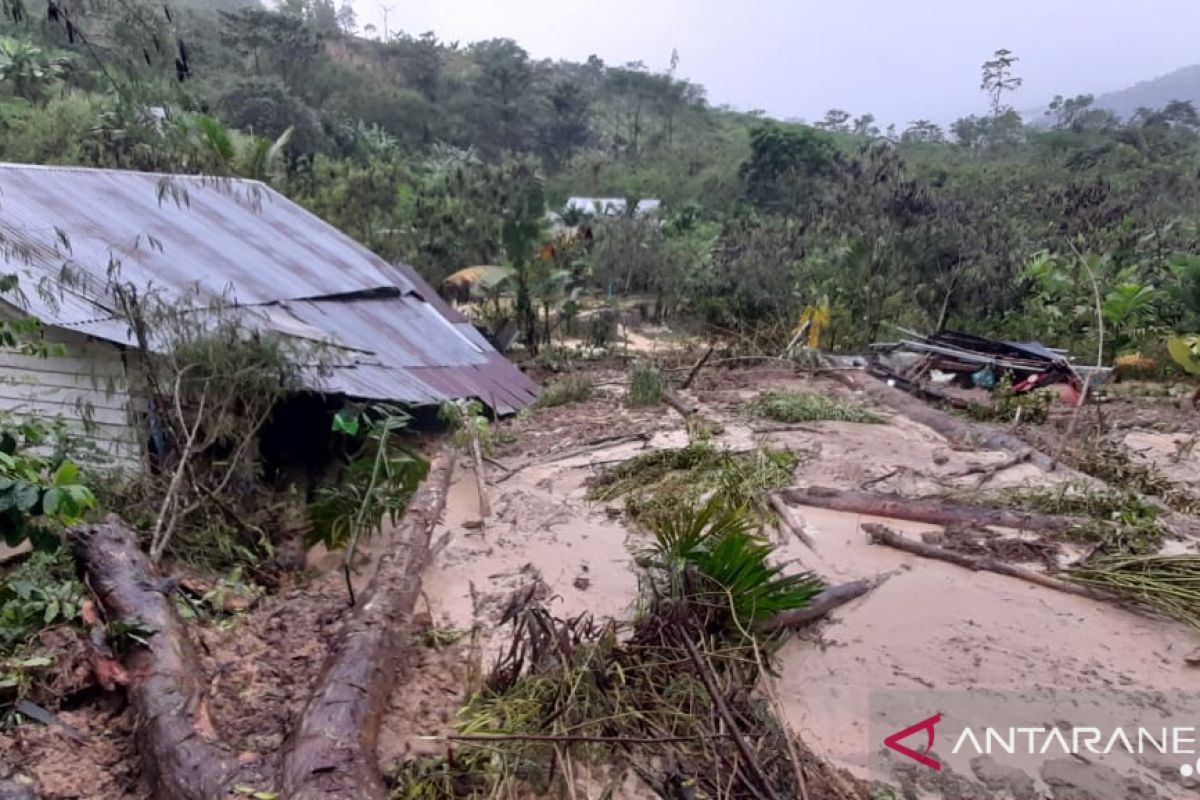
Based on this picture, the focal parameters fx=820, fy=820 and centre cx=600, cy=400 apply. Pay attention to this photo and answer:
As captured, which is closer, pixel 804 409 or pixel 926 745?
pixel 926 745

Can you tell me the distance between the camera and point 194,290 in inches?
261

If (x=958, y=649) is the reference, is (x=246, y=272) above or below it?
above

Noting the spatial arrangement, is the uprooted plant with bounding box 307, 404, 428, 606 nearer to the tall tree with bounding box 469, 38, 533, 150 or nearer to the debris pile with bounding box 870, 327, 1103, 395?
the debris pile with bounding box 870, 327, 1103, 395

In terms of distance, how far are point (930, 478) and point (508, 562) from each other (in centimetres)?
408

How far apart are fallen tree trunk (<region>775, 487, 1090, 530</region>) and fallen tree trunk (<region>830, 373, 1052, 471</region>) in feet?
5.83

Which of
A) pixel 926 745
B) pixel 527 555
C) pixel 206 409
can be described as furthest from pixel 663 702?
pixel 206 409

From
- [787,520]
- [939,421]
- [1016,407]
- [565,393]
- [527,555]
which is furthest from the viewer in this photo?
[565,393]

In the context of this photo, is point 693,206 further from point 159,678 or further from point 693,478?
point 159,678

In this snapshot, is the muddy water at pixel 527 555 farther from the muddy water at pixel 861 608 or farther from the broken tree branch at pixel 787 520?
the broken tree branch at pixel 787 520

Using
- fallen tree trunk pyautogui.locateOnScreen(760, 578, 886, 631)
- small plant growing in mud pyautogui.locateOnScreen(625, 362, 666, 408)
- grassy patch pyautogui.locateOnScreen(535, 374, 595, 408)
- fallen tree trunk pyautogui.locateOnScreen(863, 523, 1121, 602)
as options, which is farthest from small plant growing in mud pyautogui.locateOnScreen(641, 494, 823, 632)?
grassy patch pyautogui.locateOnScreen(535, 374, 595, 408)

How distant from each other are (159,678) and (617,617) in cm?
251

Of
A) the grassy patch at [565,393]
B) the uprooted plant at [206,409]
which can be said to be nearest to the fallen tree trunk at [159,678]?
the uprooted plant at [206,409]

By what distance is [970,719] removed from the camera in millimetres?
3922

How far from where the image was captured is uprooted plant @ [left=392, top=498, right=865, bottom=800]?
3277 millimetres
